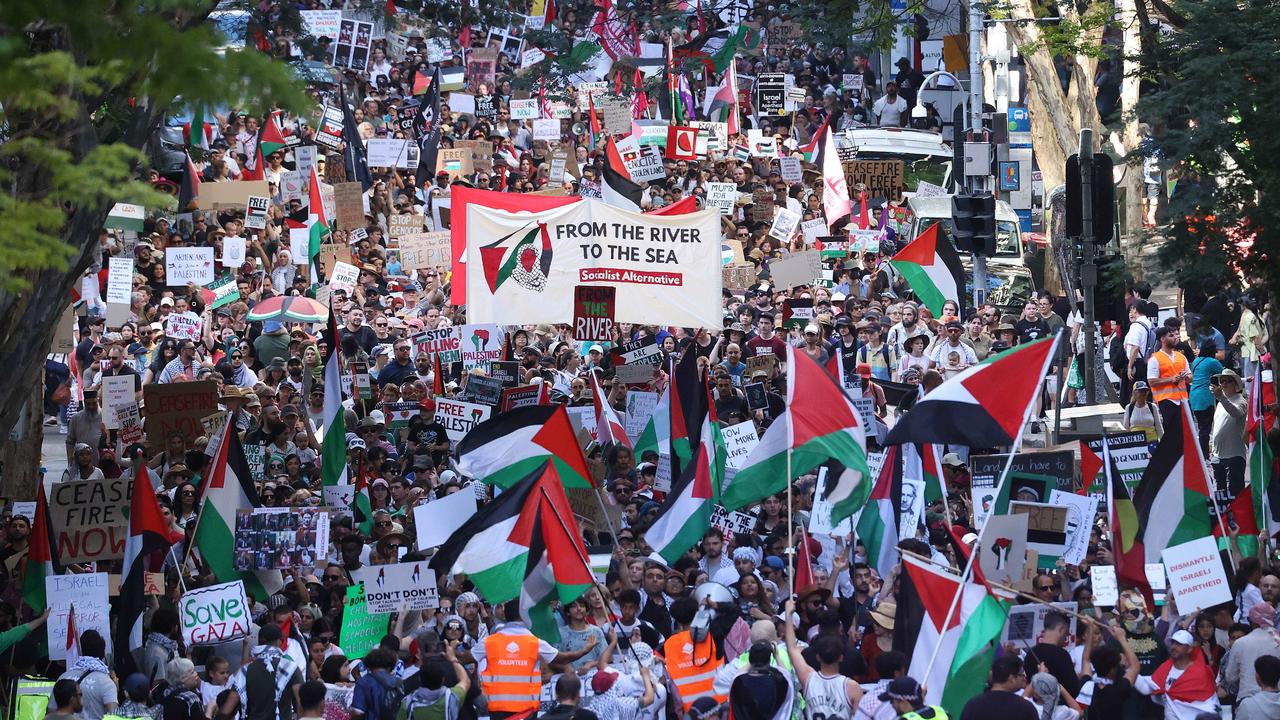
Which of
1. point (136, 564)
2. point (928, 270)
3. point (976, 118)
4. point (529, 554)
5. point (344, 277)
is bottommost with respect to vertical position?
point (136, 564)

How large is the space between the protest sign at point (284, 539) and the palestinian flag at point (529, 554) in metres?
1.56

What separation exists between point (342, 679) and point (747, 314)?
427 inches

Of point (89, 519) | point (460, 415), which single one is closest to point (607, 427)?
point (460, 415)

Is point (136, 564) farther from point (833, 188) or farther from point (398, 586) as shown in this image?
point (833, 188)

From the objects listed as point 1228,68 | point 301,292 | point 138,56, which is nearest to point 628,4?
point 301,292

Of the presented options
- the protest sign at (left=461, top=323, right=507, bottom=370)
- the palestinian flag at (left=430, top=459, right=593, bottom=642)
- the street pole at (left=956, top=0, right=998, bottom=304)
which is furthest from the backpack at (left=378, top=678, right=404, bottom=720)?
the street pole at (left=956, top=0, right=998, bottom=304)

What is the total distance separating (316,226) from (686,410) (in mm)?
10207

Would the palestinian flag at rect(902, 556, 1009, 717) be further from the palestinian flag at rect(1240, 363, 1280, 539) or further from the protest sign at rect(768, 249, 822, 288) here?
the protest sign at rect(768, 249, 822, 288)

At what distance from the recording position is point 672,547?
46.5 ft

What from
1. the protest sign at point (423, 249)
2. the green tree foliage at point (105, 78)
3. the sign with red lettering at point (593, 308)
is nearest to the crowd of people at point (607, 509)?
the protest sign at point (423, 249)

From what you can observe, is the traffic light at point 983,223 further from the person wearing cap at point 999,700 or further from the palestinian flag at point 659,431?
the person wearing cap at point 999,700

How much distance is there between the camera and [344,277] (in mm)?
24484

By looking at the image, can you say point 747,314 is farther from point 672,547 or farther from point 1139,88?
point 672,547

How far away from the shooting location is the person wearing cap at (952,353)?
64.5 ft
